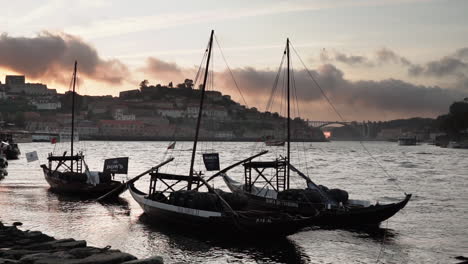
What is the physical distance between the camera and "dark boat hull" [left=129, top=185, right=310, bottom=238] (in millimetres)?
26812

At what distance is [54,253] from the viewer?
20.2 m

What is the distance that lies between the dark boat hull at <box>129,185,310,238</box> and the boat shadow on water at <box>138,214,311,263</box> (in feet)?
1.00

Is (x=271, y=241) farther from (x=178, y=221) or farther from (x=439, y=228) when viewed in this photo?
(x=439, y=228)

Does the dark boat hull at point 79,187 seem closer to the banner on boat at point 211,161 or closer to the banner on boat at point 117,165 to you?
the banner on boat at point 117,165

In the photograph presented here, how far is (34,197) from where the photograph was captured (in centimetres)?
4512

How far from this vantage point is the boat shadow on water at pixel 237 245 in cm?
2528

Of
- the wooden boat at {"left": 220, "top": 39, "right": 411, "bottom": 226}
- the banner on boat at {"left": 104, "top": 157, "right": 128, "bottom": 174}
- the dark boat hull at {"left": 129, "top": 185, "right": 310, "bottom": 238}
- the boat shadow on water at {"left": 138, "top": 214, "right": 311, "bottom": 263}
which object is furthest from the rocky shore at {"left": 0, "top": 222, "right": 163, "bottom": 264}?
the banner on boat at {"left": 104, "top": 157, "right": 128, "bottom": 174}

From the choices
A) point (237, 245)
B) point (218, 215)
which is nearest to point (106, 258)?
point (237, 245)

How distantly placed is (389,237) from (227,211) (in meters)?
9.71

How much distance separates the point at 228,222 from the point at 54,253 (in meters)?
9.85

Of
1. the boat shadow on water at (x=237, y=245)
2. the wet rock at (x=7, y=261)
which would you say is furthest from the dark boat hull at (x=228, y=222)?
the wet rock at (x=7, y=261)

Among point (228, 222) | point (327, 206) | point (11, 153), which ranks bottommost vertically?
point (228, 222)

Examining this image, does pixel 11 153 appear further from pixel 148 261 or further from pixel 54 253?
pixel 148 261

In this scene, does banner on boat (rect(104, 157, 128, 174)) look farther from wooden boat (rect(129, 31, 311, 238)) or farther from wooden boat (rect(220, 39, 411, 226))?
wooden boat (rect(220, 39, 411, 226))
